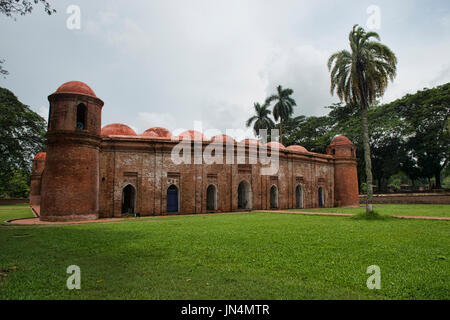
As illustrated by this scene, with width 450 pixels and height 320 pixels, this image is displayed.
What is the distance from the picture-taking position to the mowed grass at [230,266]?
→ 3.98 metres

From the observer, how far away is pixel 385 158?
36.2 m

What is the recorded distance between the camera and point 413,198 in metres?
31.1

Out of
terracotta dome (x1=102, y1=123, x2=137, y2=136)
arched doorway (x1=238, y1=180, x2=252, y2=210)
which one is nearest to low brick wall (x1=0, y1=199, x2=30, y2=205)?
terracotta dome (x1=102, y1=123, x2=137, y2=136)

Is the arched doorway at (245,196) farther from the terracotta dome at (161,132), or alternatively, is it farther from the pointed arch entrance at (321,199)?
the pointed arch entrance at (321,199)

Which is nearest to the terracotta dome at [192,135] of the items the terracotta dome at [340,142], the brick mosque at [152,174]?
the brick mosque at [152,174]

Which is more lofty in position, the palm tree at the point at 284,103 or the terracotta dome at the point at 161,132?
the palm tree at the point at 284,103

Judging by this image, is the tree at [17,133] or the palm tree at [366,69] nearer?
the palm tree at [366,69]

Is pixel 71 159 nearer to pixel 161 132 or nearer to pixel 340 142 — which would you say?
pixel 161 132

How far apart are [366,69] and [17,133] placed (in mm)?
29154

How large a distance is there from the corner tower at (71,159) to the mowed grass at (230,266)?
725 cm

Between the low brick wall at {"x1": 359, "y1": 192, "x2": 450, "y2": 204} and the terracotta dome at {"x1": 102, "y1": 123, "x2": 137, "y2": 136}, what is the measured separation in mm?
28668

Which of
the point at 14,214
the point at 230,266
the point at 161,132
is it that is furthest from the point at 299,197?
the point at 14,214
